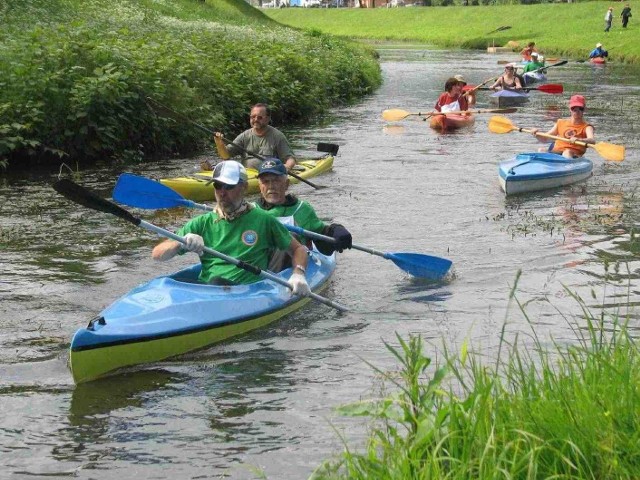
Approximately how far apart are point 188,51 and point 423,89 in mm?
12513

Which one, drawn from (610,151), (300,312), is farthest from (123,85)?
(300,312)

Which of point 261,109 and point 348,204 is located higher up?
point 261,109

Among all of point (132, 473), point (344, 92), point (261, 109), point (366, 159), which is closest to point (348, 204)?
point (261, 109)

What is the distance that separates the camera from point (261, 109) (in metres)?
13.0

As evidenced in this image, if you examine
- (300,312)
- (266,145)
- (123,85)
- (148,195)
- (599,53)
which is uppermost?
(123,85)

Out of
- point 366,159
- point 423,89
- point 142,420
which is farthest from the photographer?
point 423,89

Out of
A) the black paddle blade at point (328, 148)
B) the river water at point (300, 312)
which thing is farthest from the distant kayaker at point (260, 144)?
the black paddle blade at point (328, 148)

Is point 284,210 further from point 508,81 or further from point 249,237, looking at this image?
point 508,81

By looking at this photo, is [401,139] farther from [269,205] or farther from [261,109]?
[269,205]

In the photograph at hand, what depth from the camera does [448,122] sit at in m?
21.3

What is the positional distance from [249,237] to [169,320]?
1.14 meters

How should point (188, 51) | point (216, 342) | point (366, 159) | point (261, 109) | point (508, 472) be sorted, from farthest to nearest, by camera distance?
point (188, 51) → point (366, 159) → point (261, 109) → point (216, 342) → point (508, 472)

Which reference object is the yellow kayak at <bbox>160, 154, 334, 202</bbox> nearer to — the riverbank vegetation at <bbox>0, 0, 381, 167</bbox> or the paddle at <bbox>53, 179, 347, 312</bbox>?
the riverbank vegetation at <bbox>0, 0, 381, 167</bbox>

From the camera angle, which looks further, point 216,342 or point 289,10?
point 289,10
